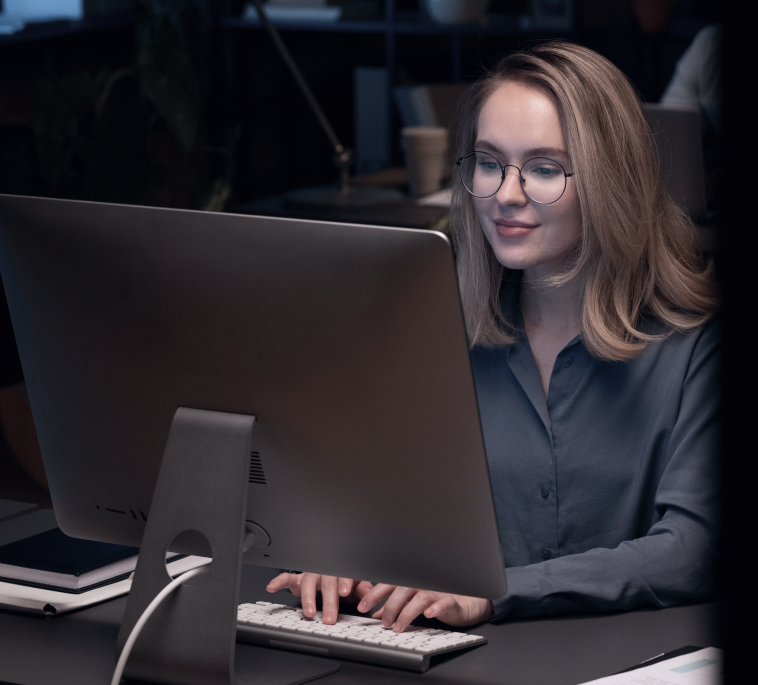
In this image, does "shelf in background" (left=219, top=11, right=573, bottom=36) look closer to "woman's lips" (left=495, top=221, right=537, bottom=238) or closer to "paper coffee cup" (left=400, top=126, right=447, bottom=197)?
"paper coffee cup" (left=400, top=126, right=447, bottom=197)

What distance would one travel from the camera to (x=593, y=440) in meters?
1.27

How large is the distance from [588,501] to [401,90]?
2.38m

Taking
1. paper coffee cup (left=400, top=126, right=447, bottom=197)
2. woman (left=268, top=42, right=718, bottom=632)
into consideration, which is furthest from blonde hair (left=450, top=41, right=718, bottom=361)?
paper coffee cup (left=400, top=126, right=447, bottom=197)

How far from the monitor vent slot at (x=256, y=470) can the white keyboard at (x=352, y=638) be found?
0.17 m

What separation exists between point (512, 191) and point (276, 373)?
51 cm

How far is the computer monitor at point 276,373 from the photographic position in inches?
31.9

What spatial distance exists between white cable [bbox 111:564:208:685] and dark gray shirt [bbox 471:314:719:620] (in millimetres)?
461

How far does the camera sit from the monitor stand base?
86 centimetres

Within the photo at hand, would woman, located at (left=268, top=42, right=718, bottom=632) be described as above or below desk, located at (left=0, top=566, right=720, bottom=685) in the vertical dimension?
above

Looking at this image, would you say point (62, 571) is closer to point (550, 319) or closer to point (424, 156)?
point (550, 319)

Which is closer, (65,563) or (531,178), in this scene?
(65,563)

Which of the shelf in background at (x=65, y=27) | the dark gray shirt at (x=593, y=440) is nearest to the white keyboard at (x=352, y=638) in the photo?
the dark gray shirt at (x=593, y=440)

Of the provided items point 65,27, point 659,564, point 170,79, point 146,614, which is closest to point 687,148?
point 659,564

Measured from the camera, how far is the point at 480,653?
95 cm
